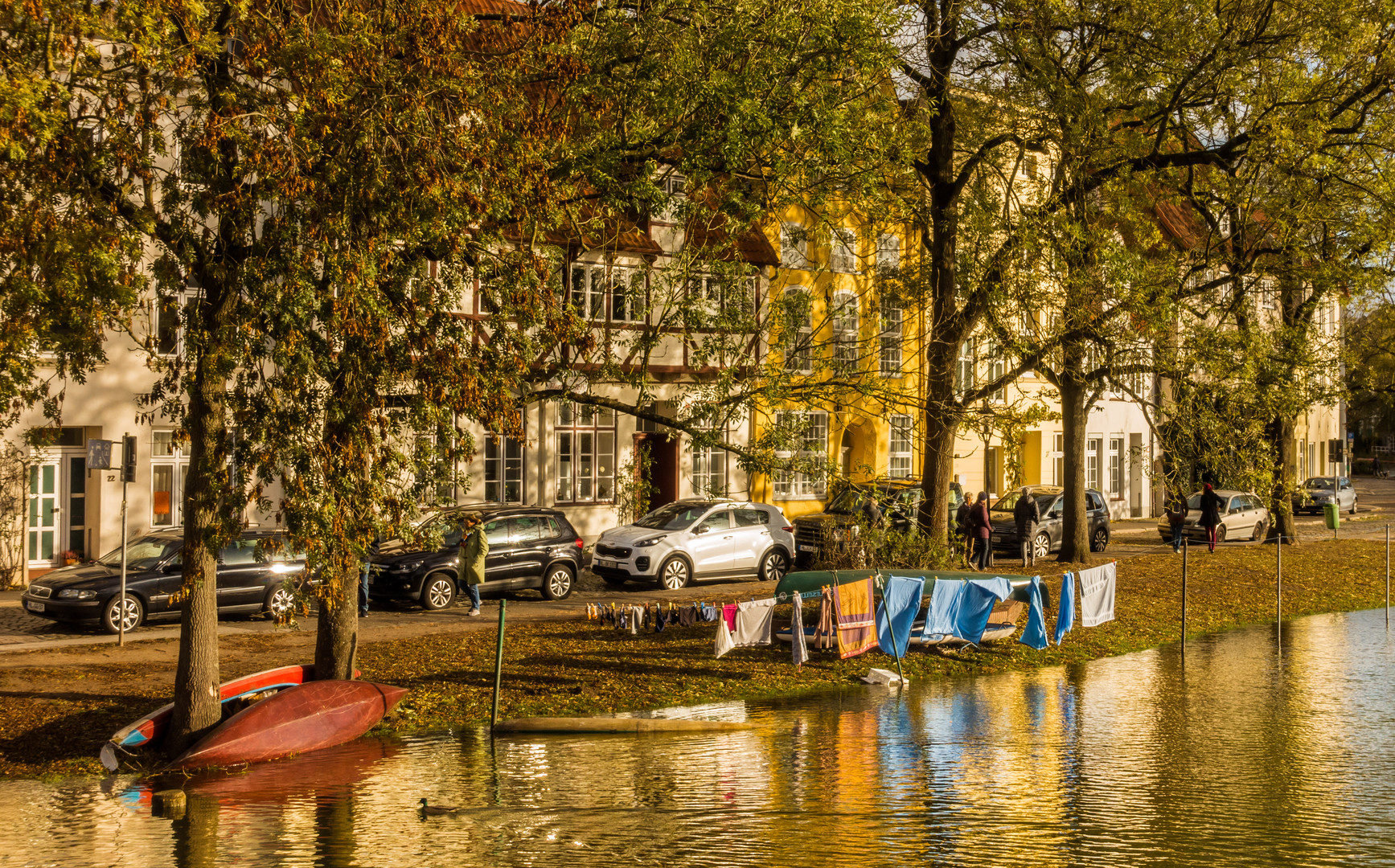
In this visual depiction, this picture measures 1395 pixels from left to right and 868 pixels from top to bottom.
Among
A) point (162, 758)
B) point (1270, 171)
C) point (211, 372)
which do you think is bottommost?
point (162, 758)

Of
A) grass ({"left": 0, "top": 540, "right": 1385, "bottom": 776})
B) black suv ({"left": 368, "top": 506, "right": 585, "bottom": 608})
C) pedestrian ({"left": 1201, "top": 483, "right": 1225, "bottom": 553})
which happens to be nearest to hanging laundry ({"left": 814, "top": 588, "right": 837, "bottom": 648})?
grass ({"left": 0, "top": 540, "right": 1385, "bottom": 776})

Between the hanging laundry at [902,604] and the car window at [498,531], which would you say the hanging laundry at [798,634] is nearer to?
the hanging laundry at [902,604]

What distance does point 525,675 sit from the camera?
16078mm

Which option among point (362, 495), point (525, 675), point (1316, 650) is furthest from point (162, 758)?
point (1316, 650)

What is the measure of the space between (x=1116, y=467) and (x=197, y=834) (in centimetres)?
4176

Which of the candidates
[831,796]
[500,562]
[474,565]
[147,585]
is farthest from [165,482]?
[831,796]

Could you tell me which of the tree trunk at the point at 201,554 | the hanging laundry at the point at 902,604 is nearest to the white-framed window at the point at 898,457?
the hanging laundry at the point at 902,604

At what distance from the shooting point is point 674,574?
24750 millimetres

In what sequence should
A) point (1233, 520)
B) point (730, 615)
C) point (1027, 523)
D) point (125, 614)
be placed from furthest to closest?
point (1233, 520)
point (1027, 523)
point (125, 614)
point (730, 615)

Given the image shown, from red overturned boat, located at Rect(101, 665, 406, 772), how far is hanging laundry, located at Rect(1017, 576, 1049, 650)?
30.0ft

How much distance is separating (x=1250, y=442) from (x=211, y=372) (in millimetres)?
17251

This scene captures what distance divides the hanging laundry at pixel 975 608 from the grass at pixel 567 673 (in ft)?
1.45

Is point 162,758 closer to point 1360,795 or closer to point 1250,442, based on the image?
point 1360,795

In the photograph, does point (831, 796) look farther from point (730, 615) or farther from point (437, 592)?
point (437, 592)
